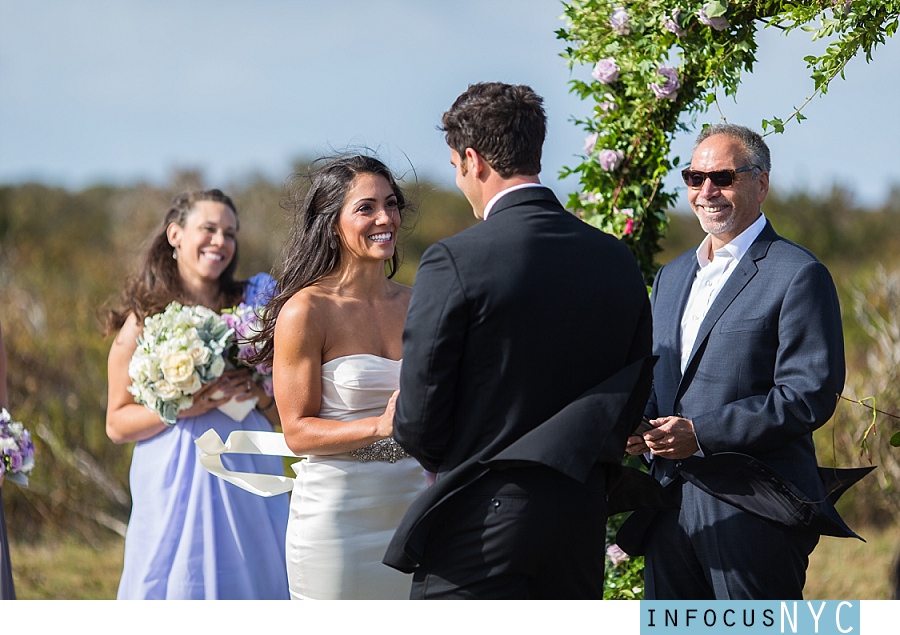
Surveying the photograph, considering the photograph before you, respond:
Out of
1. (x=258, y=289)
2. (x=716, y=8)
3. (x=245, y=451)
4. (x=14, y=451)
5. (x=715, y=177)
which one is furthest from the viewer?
(x=258, y=289)

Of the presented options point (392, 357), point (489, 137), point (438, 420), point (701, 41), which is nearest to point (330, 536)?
point (392, 357)

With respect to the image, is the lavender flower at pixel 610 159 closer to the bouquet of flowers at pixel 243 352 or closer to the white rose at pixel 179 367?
the bouquet of flowers at pixel 243 352

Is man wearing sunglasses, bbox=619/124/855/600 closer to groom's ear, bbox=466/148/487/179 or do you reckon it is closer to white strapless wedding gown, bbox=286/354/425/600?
white strapless wedding gown, bbox=286/354/425/600

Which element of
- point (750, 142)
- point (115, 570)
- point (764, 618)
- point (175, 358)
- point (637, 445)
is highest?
point (750, 142)

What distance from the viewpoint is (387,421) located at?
10.3 ft

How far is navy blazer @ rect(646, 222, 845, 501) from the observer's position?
3.22 metres

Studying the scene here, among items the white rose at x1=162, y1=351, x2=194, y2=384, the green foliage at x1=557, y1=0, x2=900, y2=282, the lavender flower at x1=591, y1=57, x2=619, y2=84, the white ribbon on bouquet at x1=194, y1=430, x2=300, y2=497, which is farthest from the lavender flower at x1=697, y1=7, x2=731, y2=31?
the white rose at x1=162, y1=351, x2=194, y2=384

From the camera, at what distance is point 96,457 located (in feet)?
31.7

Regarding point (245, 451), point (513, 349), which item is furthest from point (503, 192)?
point (245, 451)

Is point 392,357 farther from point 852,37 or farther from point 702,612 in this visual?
point 852,37

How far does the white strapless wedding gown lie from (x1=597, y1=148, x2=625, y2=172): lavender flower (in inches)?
67.0

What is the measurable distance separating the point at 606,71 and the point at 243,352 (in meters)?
2.20

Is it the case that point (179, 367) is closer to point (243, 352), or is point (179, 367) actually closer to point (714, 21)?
point (243, 352)

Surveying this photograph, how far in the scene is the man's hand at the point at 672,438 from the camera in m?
3.29
